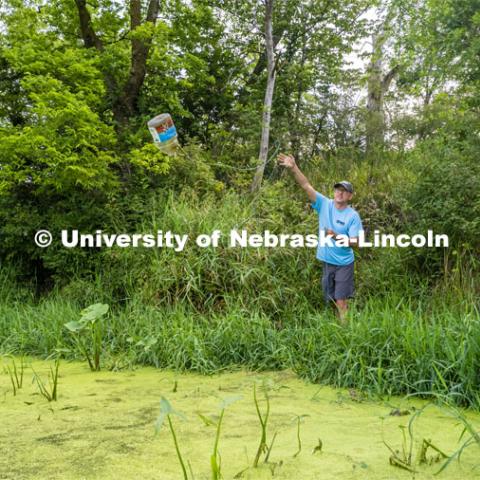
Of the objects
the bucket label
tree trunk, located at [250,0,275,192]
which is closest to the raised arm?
the bucket label

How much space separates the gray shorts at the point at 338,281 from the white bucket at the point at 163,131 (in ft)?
8.49

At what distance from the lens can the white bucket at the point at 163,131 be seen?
20.2 ft

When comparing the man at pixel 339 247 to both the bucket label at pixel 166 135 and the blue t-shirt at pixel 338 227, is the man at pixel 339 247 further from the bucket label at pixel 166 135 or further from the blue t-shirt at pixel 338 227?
the bucket label at pixel 166 135

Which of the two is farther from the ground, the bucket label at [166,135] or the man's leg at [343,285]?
the bucket label at [166,135]

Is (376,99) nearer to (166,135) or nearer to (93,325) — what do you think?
(166,135)

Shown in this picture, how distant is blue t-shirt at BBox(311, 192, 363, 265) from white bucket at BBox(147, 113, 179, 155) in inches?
93.1

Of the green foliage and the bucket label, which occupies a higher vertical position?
the bucket label

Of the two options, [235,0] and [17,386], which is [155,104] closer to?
[235,0]

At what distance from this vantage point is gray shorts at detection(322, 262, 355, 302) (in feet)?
14.7

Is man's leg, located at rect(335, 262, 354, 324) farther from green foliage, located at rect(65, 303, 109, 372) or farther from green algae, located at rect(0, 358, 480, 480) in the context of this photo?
green foliage, located at rect(65, 303, 109, 372)

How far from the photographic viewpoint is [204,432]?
2275mm

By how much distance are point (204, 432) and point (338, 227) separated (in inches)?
102

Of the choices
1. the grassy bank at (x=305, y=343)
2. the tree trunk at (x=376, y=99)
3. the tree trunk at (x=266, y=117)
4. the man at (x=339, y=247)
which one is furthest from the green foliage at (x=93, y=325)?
the tree trunk at (x=376, y=99)

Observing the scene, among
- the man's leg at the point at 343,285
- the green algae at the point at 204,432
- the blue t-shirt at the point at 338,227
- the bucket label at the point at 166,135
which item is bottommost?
the green algae at the point at 204,432
